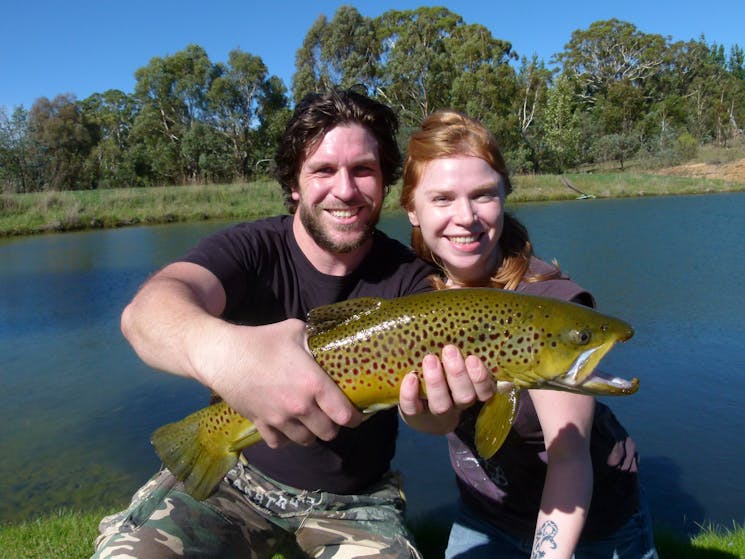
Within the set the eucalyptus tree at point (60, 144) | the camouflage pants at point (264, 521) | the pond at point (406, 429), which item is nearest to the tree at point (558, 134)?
the pond at point (406, 429)

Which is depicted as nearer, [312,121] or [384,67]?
[312,121]

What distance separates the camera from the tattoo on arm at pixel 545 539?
2791 mm

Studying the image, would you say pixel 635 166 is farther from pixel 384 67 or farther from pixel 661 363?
pixel 661 363

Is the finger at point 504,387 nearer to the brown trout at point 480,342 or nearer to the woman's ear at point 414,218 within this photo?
Result: the brown trout at point 480,342

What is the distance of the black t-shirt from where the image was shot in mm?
3549

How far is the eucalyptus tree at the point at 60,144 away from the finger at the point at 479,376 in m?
58.0

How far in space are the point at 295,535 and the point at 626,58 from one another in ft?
278

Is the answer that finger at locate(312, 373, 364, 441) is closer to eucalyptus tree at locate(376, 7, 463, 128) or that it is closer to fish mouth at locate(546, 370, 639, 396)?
fish mouth at locate(546, 370, 639, 396)

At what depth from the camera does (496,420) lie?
2527 mm

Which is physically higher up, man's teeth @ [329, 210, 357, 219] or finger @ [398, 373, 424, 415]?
man's teeth @ [329, 210, 357, 219]

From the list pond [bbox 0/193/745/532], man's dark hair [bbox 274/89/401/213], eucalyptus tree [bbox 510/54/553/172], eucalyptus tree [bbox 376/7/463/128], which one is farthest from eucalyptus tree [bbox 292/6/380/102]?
man's dark hair [bbox 274/89/401/213]

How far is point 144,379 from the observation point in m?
9.37

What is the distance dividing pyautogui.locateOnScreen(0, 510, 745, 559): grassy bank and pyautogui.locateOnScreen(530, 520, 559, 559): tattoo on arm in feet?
6.37

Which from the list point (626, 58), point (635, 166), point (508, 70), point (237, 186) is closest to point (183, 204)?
point (237, 186)
